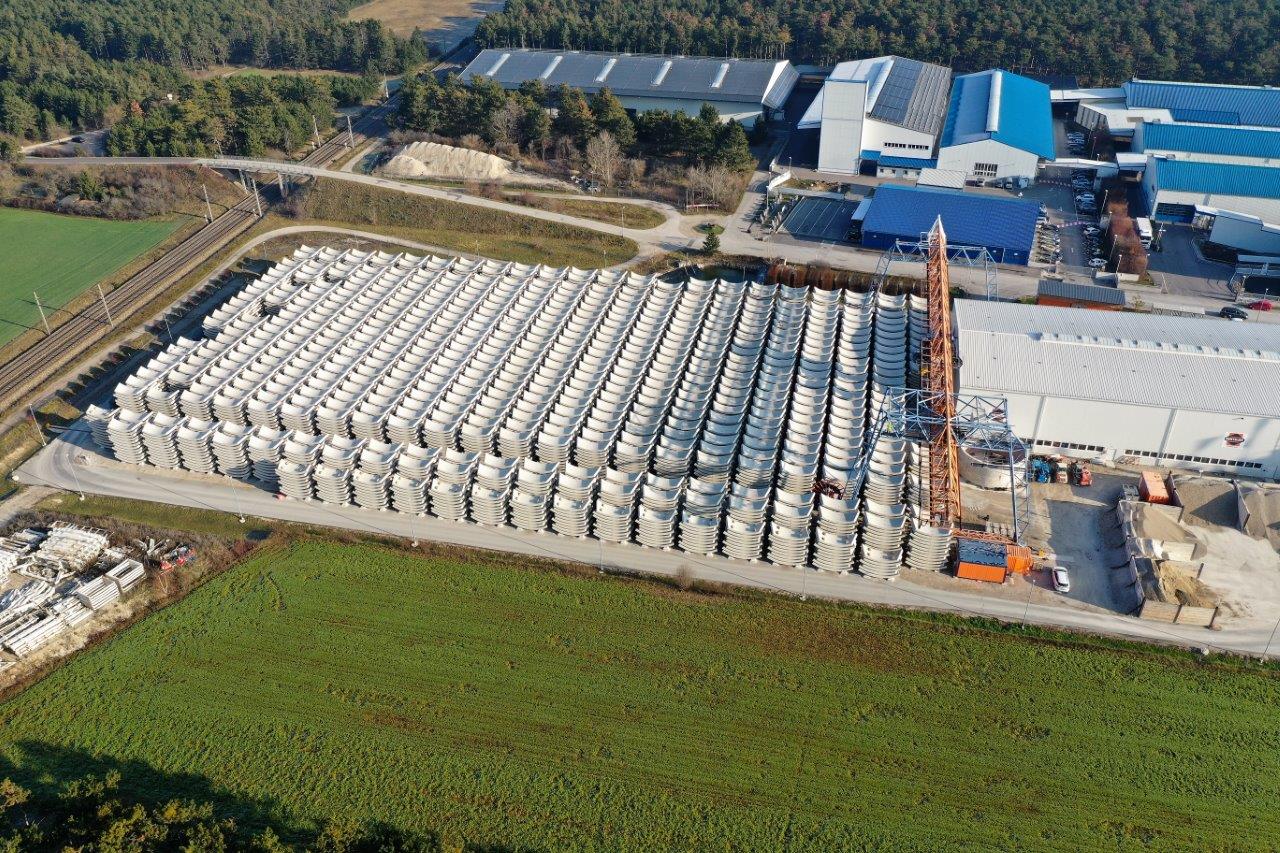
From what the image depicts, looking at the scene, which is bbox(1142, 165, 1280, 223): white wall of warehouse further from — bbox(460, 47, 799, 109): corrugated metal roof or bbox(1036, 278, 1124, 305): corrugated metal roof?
bbox(460, 47, 799, 109): corrugated metal roof

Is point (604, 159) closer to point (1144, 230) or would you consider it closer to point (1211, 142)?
point (1144, 230)

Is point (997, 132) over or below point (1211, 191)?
over

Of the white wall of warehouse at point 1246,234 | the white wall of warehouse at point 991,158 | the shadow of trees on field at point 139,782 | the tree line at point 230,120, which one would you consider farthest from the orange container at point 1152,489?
the tree line at point 230,120

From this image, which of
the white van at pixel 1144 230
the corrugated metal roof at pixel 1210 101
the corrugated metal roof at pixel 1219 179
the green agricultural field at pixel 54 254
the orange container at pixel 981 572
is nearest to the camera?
the orange container at pixel 981 572

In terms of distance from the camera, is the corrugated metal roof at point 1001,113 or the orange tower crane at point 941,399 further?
the corrugated metal roof at point 1001,113

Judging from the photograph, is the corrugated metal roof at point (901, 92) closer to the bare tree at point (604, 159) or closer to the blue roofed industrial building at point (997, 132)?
the blue roofed industrial building at point (997, 132)

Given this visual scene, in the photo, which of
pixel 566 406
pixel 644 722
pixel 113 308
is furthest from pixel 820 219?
pixel 113 308

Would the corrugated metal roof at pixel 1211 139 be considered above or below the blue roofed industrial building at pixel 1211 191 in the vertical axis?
above
